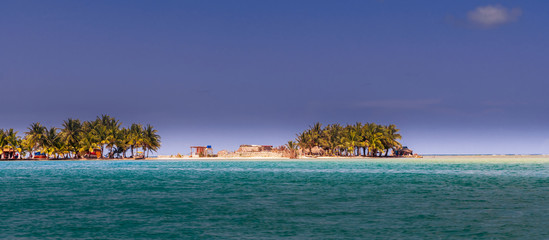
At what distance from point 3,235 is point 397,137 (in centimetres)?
13685

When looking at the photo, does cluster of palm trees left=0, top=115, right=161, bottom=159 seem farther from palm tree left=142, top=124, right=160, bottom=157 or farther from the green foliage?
the green foliage

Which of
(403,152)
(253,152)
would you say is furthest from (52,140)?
(403,152)

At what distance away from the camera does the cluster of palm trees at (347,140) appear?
472 ft

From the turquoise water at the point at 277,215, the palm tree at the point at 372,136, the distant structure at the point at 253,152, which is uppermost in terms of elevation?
the palm tree at the point at 372,136

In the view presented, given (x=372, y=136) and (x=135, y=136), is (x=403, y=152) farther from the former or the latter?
(x=135, y=136)

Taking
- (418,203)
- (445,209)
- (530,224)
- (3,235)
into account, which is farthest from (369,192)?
(3,235)

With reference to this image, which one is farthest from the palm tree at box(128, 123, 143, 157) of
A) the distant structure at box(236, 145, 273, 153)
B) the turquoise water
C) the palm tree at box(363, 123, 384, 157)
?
the turquoise water

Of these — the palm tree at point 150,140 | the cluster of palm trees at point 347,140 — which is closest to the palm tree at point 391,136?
the cluster of palm trees at point 347,140

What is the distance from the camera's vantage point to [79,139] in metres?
133

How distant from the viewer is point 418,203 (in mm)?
27484

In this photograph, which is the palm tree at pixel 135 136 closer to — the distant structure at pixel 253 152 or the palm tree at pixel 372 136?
the distant structure at pixel 253 152

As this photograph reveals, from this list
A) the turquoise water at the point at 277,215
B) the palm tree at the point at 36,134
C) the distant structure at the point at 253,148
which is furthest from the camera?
the distant structure at the point at 253,148

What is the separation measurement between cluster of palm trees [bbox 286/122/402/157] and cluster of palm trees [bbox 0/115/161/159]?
159ft

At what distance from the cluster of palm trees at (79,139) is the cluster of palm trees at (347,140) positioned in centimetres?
4849
